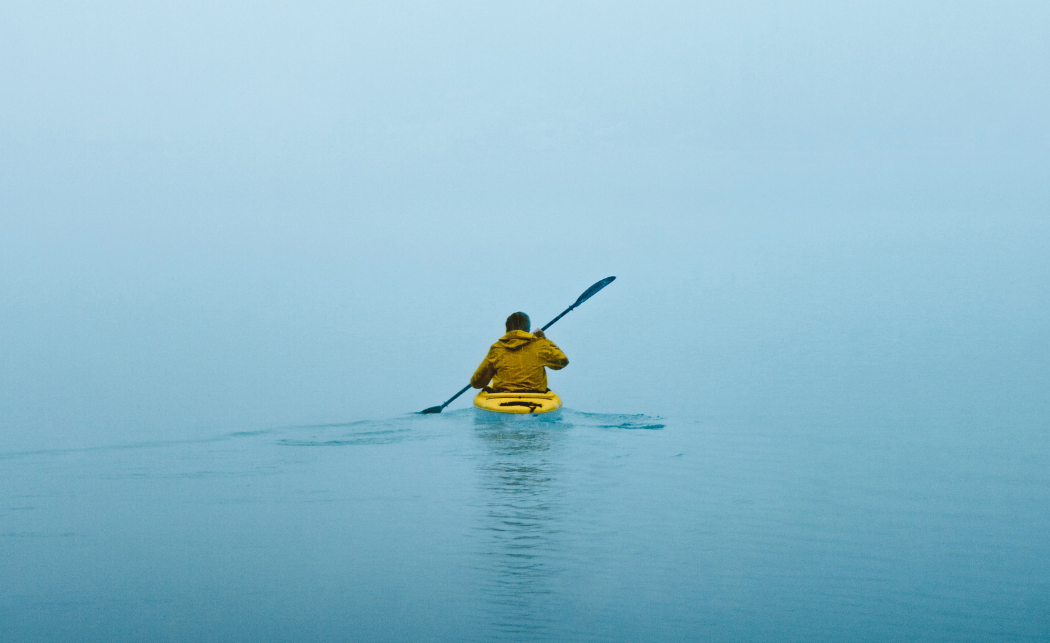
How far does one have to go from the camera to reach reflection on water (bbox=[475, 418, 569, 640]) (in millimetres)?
4012

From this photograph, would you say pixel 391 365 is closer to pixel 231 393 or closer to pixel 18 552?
pixel 231 393

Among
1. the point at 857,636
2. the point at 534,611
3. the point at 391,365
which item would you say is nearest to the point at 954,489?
the point at 857,636

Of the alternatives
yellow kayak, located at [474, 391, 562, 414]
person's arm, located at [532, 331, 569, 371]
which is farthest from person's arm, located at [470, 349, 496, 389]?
person's arm, located at [532, 331, 569, 371]

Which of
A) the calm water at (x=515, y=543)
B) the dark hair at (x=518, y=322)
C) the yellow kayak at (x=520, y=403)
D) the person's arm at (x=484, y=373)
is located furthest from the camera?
the person's arm at (x=484, y=373)

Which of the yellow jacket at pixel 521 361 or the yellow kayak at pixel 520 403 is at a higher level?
the yellow jacket at pixel 521 361

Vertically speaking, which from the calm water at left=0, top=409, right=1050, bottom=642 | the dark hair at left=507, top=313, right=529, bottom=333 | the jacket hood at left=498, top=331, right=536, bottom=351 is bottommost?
the calm water at left=0, top=409, right=1050, bottom=642

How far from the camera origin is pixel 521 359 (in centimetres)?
1030

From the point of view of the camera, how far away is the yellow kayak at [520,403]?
10.2 meters

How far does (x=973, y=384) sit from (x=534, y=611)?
23.6 m

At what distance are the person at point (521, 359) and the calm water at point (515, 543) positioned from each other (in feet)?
2.03

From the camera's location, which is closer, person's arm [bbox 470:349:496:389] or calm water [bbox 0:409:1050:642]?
calm water [bbox 0:409:1050:642]

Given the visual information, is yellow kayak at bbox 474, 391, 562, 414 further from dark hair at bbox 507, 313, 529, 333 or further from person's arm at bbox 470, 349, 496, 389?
dark hair at bbox 507, 313, 529, 333

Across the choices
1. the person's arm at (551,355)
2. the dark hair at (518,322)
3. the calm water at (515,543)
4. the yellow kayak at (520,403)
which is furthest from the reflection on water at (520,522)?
the dark hair at (518,322)

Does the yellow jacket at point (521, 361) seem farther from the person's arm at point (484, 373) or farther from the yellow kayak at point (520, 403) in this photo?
the yellow kayak at point (520, 403)
